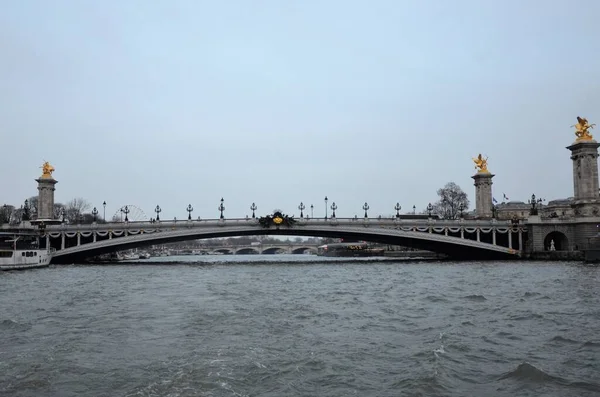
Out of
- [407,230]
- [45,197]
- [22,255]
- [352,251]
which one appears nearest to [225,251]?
[352,251]

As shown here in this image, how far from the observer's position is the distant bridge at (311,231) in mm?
62938

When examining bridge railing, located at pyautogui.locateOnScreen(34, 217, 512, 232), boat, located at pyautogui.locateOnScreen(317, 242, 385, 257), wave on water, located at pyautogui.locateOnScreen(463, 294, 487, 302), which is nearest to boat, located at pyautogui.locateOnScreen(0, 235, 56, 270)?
bridge railing, located at pyautogui.locateOnScreen(34, 217, 512, 232)

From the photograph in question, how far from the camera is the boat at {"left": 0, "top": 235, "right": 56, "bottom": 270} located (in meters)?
51.3

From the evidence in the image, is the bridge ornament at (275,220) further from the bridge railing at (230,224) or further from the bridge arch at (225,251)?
the bridge arch at (225,251)

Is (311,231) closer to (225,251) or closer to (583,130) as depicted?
(583,130)

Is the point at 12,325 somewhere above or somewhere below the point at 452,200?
below

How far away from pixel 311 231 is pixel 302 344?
52165mm

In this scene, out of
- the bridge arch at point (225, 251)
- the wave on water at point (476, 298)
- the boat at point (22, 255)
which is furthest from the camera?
the bridge arch at point (225, 251)

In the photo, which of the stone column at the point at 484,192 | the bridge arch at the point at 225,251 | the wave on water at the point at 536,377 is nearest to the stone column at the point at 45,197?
the stone column at the point at 484,192

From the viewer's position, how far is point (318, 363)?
1226 cm

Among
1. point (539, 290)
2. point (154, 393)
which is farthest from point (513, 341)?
point (539, 290)

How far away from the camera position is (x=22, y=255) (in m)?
53.5

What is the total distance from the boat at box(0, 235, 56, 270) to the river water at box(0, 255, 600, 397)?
28.4m

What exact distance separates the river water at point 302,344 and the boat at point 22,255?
93.0 ft
